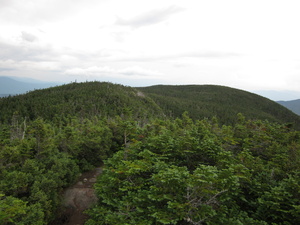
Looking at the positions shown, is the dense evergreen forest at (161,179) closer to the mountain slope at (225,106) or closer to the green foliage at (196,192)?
the green foliage at (196,192)

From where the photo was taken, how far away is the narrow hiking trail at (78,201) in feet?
64.0

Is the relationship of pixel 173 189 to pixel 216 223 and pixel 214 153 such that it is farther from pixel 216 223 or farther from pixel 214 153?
pixel 214 153

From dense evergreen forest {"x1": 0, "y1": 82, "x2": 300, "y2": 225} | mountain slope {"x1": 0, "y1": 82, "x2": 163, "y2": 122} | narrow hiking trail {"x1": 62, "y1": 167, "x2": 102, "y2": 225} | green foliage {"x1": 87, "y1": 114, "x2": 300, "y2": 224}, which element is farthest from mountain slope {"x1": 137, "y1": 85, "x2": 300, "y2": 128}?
green foliage {"x1": 87, "y1": 114, "x2": 300, "y2": 224}

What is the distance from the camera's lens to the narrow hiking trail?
64.0ft

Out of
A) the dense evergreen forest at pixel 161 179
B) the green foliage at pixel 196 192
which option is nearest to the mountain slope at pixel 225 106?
the dense evergreen forest at pixel 161 179

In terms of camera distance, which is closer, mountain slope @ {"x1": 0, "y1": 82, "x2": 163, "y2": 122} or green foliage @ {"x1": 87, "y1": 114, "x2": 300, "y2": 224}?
green foliage @ {"x1": 87, "y1": 114, "x2": 300, "y2": 224}

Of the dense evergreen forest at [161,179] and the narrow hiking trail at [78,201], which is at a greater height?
the dense evergreen forest at [161,179]

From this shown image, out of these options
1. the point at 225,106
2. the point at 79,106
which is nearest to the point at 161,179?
the point at 79,106

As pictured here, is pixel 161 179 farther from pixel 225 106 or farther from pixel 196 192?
pixel 225 106

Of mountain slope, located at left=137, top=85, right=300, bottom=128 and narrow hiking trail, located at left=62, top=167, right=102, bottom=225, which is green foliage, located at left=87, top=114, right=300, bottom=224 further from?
mountain slope, located at left=137, top=85, right=300, bottom=128

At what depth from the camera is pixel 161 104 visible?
13238 centimetres

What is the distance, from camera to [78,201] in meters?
21.8

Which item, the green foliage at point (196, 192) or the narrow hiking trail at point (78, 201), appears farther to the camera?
the narrow hiking trail at point (78, 201)

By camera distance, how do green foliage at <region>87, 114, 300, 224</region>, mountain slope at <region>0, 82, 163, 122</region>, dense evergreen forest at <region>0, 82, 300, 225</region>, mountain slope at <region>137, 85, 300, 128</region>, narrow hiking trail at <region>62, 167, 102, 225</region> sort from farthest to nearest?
mountain slope at <region>137, 85, 300, 128</region>
mountain slope at <region>0, 82, 163, 122</region>
narrow hiking trail at <region>62, 167, 102, 225</region>
dense evergreen forest at <region>0, 82, 300, 225</region>
green foliage at <region>87, 114, 300, 224</region>
